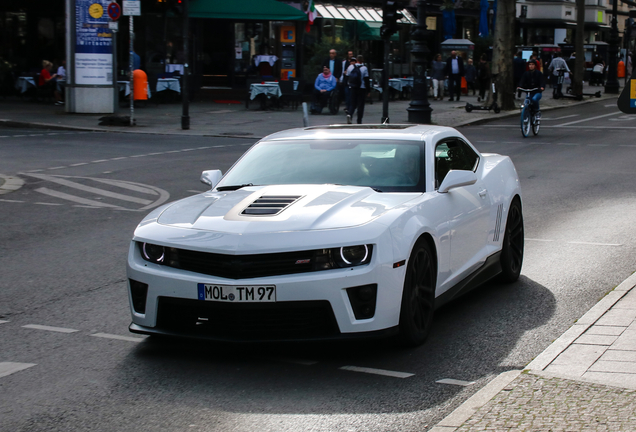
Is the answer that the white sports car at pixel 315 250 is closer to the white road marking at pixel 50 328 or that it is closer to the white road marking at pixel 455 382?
the white road marking at pixel 455 382

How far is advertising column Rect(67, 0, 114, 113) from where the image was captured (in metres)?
25.8

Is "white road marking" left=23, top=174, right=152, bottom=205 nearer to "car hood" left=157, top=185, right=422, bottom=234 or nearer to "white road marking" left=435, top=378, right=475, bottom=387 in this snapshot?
"car hood" left=157, top=185, right=422, bottom=234

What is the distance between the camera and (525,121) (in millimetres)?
22531

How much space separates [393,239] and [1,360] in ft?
7.86

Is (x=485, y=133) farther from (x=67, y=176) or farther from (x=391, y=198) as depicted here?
(x=391, y=198)

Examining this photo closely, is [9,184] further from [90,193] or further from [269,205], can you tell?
[269,205]

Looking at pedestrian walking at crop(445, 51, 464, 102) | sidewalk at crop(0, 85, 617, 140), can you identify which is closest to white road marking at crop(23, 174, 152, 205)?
sidewalk at crop(0, 85, 617, 140)

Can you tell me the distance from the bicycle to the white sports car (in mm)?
16499

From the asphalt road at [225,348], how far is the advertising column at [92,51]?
1410cm

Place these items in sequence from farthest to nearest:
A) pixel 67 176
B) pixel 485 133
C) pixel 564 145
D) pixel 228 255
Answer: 1. pixel 485 133
2. pixel 564 145
3. pixel 67 176
4. pixel 228 255

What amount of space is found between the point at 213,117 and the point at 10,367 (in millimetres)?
23189

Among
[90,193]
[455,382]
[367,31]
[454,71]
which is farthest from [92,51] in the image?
[455,382]

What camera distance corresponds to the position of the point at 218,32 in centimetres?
3634

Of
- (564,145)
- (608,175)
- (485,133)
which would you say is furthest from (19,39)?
(608,175)
